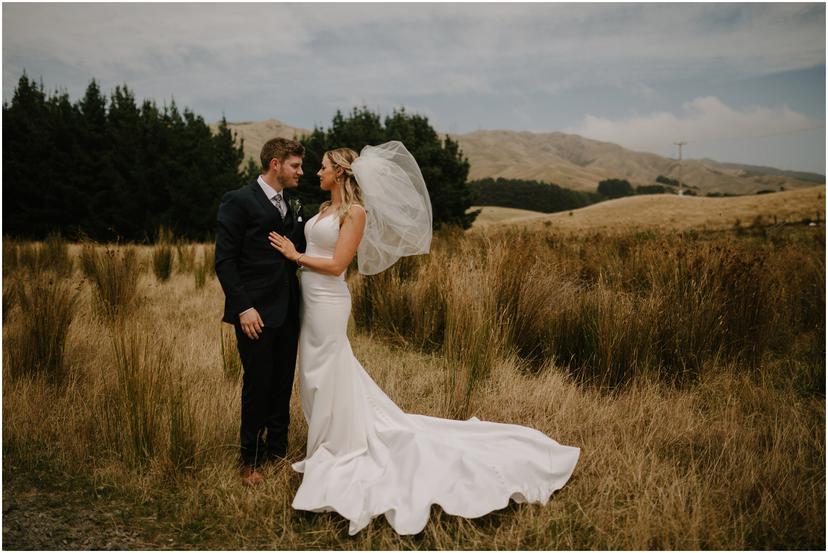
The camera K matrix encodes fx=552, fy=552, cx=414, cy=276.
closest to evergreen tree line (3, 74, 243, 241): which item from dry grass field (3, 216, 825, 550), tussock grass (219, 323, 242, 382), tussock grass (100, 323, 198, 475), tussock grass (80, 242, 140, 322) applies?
tussock grass (80, 242, 140, 322)

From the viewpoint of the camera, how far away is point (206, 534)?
9.33 feet

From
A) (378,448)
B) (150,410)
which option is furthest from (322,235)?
(150,410)

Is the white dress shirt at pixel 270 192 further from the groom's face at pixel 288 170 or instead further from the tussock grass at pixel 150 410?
the tussock grass at pixel 150 410

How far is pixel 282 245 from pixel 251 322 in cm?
47

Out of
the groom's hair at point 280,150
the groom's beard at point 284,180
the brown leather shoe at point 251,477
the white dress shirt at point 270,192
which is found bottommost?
the brown leather shoe at point 251,477

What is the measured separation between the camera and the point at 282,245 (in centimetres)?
316

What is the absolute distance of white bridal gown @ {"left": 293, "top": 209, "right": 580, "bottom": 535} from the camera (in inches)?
→ 114

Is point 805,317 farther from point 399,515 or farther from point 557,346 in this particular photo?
point 399,515

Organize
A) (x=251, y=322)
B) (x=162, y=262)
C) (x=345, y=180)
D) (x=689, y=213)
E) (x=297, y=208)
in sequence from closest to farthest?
(x=251, y=322) → (x=345, y=180) → (x=297, y=208) → (x=162, y=262) → (x=689, y=213)

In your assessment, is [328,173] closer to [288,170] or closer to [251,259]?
[288,170]

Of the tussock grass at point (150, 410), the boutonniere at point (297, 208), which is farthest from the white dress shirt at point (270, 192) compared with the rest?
the tussock grass at point (150, 410)

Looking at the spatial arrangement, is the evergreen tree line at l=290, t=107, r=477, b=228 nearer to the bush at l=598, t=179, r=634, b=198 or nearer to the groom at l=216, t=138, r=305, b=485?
the groom at l=216, t=138, r=305, b=485

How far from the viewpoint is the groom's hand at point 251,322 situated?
309cm

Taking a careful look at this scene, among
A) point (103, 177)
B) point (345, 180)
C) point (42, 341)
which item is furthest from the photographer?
point (103, 177)
